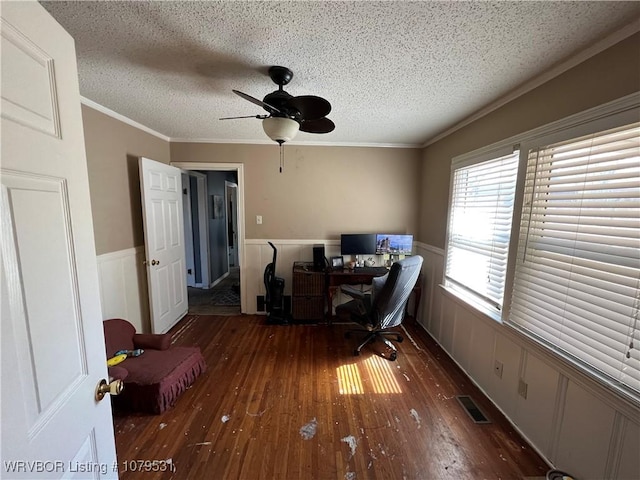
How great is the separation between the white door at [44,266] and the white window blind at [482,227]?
2306mm

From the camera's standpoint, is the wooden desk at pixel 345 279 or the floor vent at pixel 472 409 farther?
the wooden desk at pixel 345 279

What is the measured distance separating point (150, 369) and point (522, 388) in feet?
8.48

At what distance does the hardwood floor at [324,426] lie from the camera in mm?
1418

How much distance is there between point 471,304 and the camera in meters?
2.16

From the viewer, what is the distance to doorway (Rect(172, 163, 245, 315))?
354cm

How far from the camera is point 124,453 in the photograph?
1485mm

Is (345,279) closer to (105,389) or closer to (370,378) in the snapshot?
(370,378)

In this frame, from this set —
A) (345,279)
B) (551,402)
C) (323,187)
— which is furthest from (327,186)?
(551,402)

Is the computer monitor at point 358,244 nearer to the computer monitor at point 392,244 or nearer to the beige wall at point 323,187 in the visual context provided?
the computer monitor at point 392,244

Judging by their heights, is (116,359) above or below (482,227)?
below

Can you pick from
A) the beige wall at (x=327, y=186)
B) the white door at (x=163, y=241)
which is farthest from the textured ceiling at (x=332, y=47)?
the beige wall at (x=327, y=186)

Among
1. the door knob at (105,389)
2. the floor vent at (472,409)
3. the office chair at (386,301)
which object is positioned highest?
the door knob at (105,389)

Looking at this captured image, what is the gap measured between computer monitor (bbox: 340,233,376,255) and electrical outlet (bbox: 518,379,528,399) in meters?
1.89

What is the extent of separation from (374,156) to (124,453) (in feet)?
11.5
